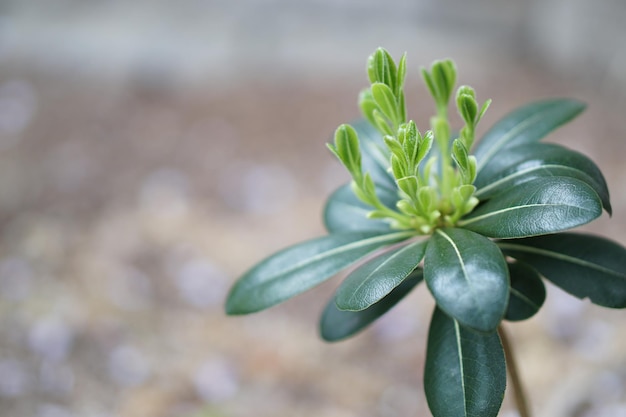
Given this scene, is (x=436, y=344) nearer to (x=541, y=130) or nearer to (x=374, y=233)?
(x=374, y=233)

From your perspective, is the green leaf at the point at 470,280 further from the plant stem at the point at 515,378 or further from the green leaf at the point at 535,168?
the plant stem at the point at 515,378

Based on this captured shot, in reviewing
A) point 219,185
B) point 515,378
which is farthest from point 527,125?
point 219,185

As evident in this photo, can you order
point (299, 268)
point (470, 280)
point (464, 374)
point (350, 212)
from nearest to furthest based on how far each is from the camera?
point (470, 280) < point (464, 374) < point (299, 268) < point (350, 212)

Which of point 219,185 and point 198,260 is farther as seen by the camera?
point 219,185

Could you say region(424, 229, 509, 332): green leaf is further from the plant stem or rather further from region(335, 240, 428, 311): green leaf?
the plant stem

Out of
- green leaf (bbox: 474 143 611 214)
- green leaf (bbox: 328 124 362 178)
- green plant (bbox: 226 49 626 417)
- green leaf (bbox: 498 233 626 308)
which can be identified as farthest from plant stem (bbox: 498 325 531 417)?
green leaf (bbox: 328 124 362 178)

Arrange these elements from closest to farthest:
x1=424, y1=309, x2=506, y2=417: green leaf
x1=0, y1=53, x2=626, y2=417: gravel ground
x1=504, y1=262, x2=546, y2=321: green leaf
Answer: x1=424, y1=309, x2=506, y2=417: green leaf
x1=504, y1=262, x2=546, y2=321: green leaf
x1=0, y1=53, x2=626, y2=417: gravel ground

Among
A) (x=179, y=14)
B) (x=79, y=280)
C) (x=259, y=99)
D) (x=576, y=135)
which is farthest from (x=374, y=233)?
(x=179, y=14)

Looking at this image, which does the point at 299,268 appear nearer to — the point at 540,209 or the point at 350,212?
the point at 350,212
